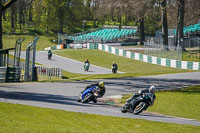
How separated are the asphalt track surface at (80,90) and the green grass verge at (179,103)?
4.71 ft

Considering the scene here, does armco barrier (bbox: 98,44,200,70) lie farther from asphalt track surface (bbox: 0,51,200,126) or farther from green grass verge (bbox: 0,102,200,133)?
green grass verge (bbox: 0,102,200,133)

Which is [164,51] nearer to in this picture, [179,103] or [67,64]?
[67,64]

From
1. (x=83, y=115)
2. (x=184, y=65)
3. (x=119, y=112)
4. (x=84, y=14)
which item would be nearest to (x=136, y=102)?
(x=119, y=112)

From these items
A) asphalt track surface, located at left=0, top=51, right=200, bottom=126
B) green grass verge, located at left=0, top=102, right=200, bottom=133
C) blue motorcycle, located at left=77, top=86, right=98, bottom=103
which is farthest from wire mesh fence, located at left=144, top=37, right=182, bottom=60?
green grass verge, located at left=0, top=102, right=200, bottom=133

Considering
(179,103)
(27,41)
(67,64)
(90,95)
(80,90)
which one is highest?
(27,41)

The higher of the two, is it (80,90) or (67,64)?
(80,90)

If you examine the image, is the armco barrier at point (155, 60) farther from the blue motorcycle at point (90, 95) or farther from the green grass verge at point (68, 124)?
the green grass verge at point (68, 124)

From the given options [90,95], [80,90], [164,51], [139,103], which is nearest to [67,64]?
[164,51]

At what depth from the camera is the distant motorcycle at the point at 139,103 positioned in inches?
558

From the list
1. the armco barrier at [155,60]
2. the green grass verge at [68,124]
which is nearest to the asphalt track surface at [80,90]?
the green grass verge at [68,124]

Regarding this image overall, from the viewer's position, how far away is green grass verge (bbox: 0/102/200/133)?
10172 millimetres

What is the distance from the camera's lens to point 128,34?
72.8m

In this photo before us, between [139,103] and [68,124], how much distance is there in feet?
13.3

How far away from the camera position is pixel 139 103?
14.3 metres
